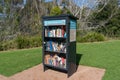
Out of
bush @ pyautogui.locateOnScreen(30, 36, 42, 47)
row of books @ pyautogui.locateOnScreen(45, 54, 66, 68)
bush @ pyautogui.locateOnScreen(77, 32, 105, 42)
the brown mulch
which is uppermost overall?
bush @ pyautogui.locateOnScreen(77, 32, 105, 42)

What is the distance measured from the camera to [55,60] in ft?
14.8

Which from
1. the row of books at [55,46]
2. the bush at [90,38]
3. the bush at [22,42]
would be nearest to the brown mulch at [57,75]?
the row of books at [55,46]

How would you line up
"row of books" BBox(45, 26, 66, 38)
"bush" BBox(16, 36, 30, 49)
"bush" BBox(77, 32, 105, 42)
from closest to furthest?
"row of books" BBox(45, 26, 66, 38) < "bush" BBox(16, 36, 30, 49) < "bush" BBox(77, 32, 105, 42)

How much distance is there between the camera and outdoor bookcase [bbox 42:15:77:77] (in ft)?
13.3

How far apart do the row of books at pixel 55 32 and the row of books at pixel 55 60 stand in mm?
685

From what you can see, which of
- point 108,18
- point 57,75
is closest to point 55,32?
point 57,75

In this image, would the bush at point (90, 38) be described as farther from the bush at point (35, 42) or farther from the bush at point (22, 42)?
the bush at point (22, 42)

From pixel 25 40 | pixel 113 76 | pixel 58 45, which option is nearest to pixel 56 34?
pixel 58 45

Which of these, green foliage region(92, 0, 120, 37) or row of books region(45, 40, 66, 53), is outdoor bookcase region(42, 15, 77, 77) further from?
green foliage region(92, 0, 120, 37)

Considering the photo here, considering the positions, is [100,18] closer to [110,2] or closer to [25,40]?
[110,2]

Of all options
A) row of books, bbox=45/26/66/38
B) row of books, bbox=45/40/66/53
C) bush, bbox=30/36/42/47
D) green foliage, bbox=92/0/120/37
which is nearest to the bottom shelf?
row of books, bbox=45/40/66/53

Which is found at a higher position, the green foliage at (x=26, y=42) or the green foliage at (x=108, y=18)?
the green foliage at (x=108, y=18)

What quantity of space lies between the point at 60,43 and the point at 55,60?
55cm

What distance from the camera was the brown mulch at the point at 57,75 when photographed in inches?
160
